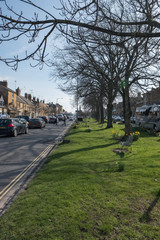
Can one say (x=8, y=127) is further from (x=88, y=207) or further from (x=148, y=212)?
(x=148, y=212)

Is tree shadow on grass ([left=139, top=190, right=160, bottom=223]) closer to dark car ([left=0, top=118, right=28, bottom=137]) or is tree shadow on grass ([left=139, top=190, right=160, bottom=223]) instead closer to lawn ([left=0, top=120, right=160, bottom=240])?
lawn ([left=0, top=120, right=160, bottom=240])

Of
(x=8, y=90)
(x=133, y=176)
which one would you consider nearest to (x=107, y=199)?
(x=133, y=176)

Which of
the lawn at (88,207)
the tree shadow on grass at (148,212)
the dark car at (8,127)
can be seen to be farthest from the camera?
the dark car at (8,127)

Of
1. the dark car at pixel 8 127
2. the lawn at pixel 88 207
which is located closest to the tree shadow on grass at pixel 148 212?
the lawn at pixel 88 207

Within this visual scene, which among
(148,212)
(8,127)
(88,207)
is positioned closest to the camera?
(148,212)

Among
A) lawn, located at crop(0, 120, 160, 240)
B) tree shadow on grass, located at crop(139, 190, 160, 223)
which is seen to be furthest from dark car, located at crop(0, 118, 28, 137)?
tree shadow on grass, located at crop(139, 190, 160, 223)

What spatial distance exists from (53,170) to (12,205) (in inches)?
98.5

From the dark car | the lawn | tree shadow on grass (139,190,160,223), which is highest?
the dark car

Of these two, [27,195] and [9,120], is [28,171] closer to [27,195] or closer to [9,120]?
[27,195]

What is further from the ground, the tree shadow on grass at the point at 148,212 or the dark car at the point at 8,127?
the dark car at the point at 8,127

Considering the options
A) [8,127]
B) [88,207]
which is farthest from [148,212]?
[8,127]

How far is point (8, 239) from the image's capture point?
117 inches

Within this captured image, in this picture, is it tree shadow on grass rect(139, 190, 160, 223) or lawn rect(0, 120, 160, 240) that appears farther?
tree shadow on grass rect(139, 190, 160, 223)

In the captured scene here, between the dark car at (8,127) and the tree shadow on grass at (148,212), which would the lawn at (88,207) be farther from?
the dark car at (8,127)
